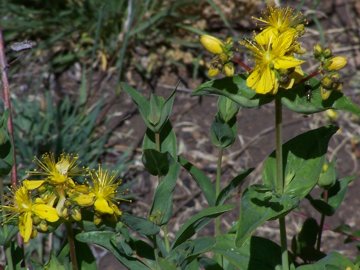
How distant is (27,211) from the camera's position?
4.93 ft

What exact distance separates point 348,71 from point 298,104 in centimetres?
235

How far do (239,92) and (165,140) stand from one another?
32cm

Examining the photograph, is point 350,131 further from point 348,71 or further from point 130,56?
point 130,56

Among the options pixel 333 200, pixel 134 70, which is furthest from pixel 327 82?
pixel 134 70

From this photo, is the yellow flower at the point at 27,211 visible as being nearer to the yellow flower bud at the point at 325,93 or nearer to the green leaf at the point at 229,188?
the green leaf at the point at 229,188

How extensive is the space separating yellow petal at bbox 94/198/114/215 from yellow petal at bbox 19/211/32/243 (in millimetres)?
129

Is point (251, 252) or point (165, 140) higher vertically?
point (165, 140)

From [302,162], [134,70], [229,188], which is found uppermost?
[302,162]

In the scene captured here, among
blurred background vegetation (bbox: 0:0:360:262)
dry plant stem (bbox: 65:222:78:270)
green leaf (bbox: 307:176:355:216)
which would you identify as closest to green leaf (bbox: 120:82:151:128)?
dry plant stem (bbox: 65:222:78:270)

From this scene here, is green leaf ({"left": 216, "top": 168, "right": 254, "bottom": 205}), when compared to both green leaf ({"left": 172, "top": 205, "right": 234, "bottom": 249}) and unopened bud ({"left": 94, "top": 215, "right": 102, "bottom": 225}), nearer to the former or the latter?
green leaf ({"left": 172, "top": 205, "right": 234, "bottom": 249})

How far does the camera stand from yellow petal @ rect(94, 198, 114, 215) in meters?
1.48

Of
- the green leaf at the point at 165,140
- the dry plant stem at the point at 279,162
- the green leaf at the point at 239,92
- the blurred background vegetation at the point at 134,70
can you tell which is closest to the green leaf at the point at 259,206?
the dry plant stem at the point at 279,162

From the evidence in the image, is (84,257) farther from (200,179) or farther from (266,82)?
(266,82)

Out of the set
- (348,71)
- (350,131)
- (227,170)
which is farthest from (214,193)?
(348,71)
